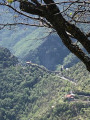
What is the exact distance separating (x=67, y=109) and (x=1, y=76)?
23.9 metres

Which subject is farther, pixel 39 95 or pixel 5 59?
pixel 5 59

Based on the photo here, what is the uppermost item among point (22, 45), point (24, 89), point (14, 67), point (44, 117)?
point (22, 45)

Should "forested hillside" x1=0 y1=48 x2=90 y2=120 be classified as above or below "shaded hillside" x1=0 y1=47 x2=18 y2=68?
below

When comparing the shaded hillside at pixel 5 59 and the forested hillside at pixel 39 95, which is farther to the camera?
the shaded hillside at pixel 5 59

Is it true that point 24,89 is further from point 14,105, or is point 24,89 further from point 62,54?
point 62,54

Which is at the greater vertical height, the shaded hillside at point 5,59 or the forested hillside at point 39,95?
the shaded hillside at point 5,59

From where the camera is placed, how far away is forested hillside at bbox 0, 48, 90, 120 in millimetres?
32594

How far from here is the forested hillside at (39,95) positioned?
32594 millimetres

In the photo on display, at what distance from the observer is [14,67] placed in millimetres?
55531

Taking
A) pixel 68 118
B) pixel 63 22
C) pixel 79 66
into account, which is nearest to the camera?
pixel 63 22

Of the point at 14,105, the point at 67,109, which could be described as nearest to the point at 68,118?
the point at 67,109

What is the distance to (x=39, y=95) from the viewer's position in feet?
160

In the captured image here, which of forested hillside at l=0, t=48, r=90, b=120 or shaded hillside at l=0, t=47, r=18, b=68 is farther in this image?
shaded hillside at l=0, t=47, r=18, b=68

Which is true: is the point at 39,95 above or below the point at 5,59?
below
